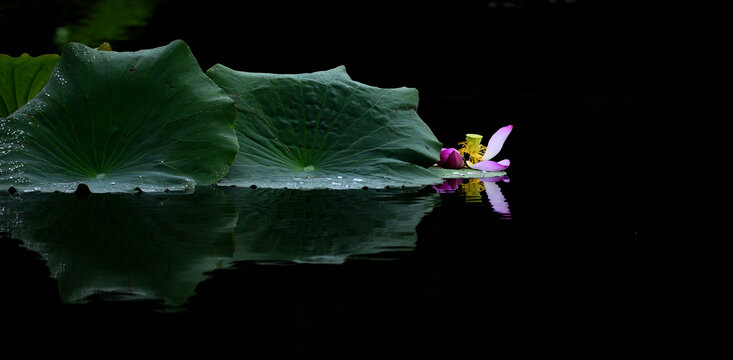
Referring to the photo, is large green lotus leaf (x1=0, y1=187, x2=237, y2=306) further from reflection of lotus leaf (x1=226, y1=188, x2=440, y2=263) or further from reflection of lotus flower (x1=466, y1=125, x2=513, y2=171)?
reflection of lotus flower (x1=466, y1=125, x2=513, y2=171)

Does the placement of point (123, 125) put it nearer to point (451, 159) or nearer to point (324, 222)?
point (324, 222)

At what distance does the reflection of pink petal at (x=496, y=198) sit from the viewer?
350 cm

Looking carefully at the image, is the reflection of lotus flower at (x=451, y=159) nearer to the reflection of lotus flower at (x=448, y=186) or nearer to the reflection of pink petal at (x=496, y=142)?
the reflection of pink petal at (x=496, y=142)

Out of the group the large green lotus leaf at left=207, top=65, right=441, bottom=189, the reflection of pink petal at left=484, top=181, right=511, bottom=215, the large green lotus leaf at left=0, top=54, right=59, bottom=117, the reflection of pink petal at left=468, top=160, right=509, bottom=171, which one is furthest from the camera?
the reflection of pink petal at left=468, top=160, right=509, bottom=171

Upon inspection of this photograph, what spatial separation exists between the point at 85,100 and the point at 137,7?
980cm

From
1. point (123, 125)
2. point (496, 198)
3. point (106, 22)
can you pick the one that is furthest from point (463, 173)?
point (106, 22)

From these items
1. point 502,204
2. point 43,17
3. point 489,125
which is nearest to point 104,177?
point 502,204

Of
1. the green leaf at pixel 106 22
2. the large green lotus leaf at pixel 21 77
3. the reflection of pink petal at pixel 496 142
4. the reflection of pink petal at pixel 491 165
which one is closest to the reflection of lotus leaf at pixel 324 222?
the reflection of pink petal at pixel 491 165

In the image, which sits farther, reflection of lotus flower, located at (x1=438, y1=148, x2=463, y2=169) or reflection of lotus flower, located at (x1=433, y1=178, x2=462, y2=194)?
reflection of lotus flower, located at (x1=438, y1=148, x2=463, y2=169)

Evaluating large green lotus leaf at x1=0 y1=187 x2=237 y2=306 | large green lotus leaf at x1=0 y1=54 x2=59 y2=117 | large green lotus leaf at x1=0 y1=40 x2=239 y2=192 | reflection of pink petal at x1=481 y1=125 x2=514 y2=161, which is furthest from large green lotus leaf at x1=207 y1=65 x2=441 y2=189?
large green lotus leaf at x1=0 y1=54 x2=59 y2=117

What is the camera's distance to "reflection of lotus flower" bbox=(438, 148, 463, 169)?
4598 millimetres

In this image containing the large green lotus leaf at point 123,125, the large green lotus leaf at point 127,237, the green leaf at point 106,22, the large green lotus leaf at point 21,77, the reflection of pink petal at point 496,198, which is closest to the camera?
the large green lotus leaf at point 127,237

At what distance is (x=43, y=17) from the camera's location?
1084 centimetres

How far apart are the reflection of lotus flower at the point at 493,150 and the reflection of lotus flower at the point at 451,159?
2.6 inches
